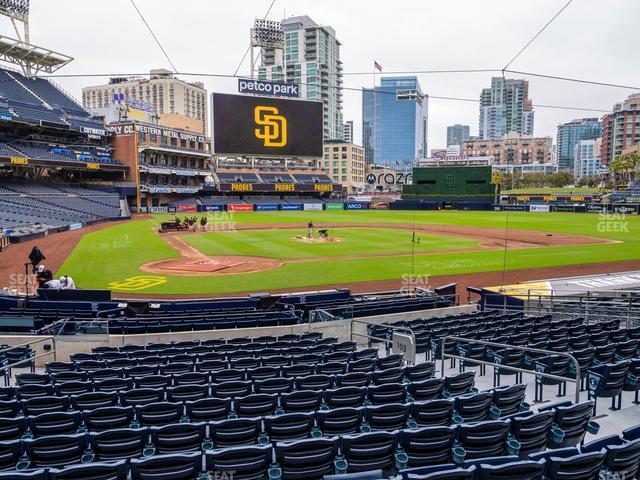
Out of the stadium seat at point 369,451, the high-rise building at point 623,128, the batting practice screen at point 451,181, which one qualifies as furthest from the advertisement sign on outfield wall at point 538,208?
the stadium seat at point 369,451

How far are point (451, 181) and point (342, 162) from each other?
195ft

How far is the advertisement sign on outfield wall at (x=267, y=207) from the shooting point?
86.9 metres

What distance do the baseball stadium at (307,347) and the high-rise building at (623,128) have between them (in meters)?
130

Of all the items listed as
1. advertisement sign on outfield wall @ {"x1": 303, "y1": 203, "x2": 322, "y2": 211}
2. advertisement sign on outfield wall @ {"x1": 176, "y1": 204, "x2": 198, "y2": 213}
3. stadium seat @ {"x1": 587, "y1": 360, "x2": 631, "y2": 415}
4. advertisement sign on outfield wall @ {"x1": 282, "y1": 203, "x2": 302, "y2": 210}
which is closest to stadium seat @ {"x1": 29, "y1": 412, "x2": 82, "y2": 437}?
stadium seat @ {"x1": 587, "y1": 360, "x2": 631, "y2": 415}

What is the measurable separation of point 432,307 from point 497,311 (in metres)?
2.49

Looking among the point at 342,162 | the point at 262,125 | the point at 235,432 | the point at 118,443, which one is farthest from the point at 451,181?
the point at 118,443

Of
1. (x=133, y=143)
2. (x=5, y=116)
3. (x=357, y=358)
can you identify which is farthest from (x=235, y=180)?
(x=357, y=358)

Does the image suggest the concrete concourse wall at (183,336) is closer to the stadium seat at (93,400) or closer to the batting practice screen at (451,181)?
the stadium seat at (93,400)

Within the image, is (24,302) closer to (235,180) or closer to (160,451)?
(160,451)

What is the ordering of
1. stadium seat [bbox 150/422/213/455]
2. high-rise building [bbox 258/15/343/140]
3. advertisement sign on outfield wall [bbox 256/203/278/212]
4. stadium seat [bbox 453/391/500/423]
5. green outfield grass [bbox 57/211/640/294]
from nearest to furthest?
stadium seat [bbox 150/422/213/455], stadium seat [bbox 453/391/500/423], green outfield grass [bbox 57/211/640/294], advertisement sign on outfield wall [bbox 256/203/278/212], high-rise building [bbox 258/15/343/140]

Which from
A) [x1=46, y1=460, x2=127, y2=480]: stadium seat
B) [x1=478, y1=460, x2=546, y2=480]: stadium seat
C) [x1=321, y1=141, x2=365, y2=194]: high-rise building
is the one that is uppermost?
[x1=321, y1=141, x2=365, y2=194]: high-rise building

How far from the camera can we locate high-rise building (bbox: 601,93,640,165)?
499 ft

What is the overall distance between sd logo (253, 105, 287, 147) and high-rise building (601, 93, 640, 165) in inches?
5807

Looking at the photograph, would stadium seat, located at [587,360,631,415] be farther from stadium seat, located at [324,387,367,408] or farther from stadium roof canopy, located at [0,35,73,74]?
stadium roof canopy, located at [0,35,73,74]
